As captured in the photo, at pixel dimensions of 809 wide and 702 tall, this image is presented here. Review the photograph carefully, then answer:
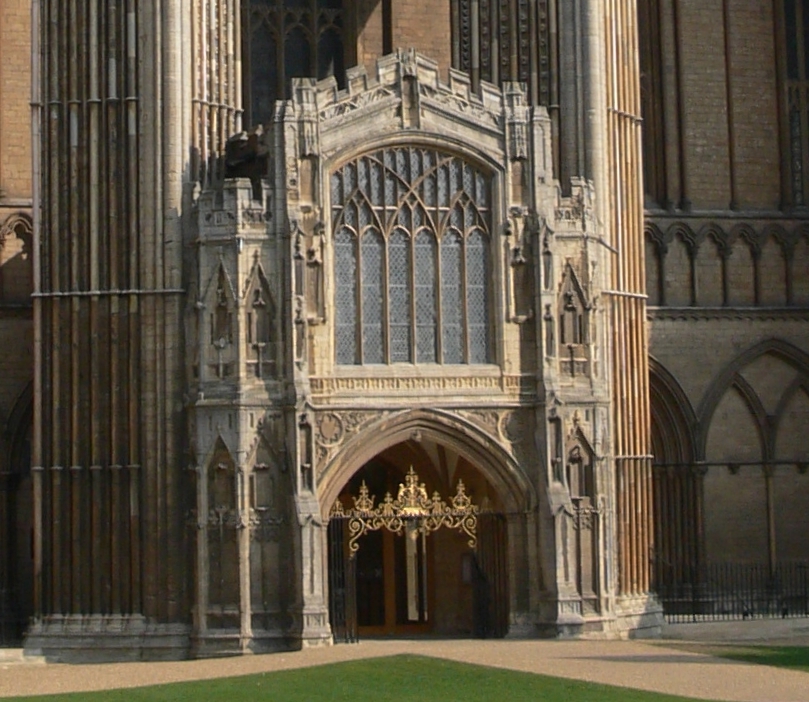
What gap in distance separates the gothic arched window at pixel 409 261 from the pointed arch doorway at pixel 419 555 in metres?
2.50

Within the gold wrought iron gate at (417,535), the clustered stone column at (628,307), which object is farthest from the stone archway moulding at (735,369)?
the gold wrought iron gate at (417,535)

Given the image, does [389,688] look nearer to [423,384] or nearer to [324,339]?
[423,384]

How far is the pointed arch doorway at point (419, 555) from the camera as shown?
3788cm

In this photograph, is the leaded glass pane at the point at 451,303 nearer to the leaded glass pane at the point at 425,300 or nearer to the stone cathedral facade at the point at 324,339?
the stone cathedral facade at the point at 324,339

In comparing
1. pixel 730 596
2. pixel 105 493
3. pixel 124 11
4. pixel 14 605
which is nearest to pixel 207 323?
pixel 105 493

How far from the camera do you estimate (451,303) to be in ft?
125

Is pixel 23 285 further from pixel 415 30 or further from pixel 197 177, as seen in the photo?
pixel 415 30

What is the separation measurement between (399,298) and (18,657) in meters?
9.17

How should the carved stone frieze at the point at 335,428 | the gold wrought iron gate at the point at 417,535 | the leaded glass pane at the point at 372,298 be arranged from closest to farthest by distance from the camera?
the carved stone frieze at the point at 335,428 < the gold wrought iron gate at the point at 417,535 < the leaded glass pane at the point at 372,298

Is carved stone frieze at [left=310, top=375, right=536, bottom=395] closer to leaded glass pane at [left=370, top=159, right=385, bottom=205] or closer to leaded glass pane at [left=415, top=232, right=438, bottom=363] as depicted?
leaded glass pane at [left=415, top=232, right=438, bottom=363]

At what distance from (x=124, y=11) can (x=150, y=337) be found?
19.7 feet

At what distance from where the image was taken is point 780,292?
47656 millimetres

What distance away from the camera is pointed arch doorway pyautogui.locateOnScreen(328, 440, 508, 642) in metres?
37.9

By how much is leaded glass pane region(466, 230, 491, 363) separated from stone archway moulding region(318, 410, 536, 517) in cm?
141
